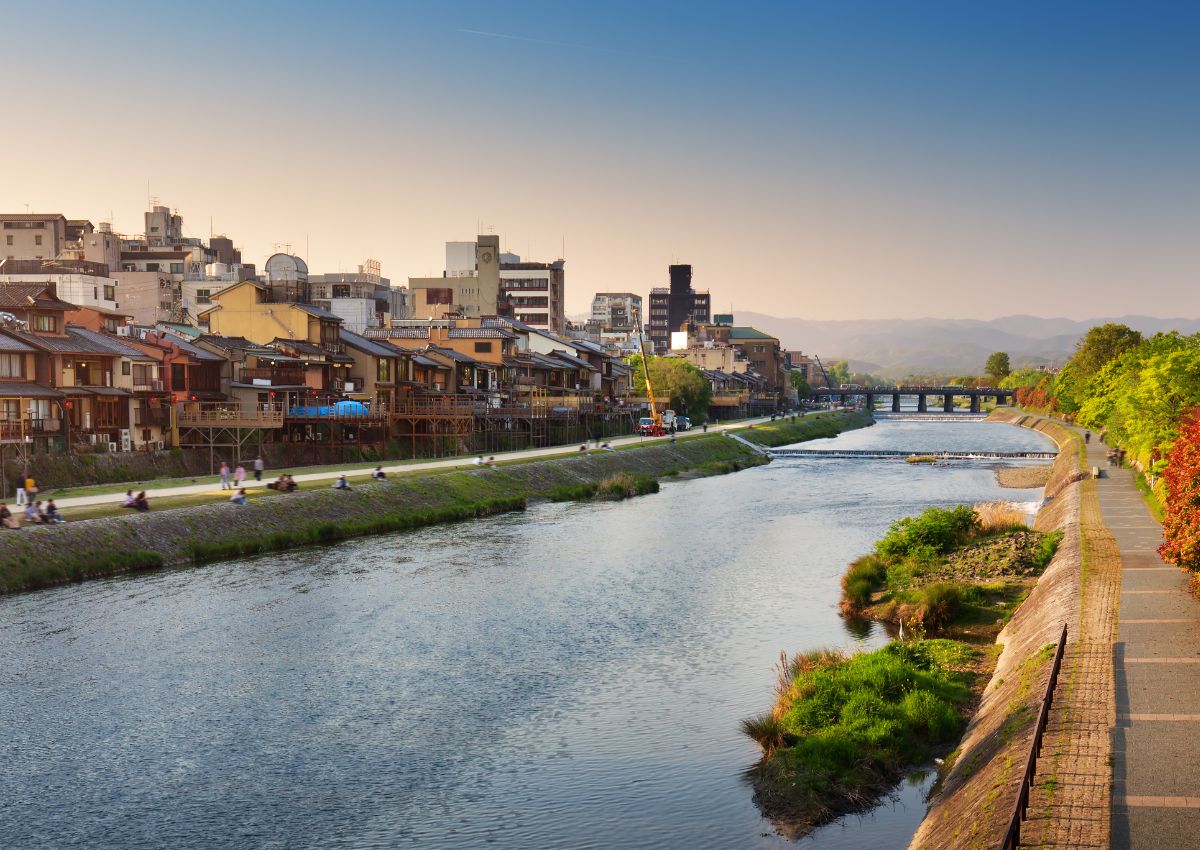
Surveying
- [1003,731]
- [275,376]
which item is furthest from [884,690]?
[275,376]

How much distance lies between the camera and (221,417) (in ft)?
216

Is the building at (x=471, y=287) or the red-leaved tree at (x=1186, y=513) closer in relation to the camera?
the red-leaved tree at (x=1186, y=513)

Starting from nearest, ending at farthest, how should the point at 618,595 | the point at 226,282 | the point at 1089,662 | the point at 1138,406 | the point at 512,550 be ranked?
the point at 1089,662 < the point at 618,595 < the point at 512,550 < the point at 1138,406 < the point at 226,282

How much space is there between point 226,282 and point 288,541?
86.4 meters

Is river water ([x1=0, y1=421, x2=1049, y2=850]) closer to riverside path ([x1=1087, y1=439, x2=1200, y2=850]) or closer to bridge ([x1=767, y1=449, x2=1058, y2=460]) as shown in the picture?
riverside path ([x1=1087, y1=439, x2=1200, y2=850])

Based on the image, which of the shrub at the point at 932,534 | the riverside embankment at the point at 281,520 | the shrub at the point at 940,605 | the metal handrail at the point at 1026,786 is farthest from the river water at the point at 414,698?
the metal handrail at the point at 1026,786

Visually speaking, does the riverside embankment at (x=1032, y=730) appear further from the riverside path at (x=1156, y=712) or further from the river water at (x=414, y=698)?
the river water at (x=414, y=698)

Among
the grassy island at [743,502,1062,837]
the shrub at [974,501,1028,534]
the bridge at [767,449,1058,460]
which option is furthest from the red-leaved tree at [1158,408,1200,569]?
the bridge at [767,449,1058,460]

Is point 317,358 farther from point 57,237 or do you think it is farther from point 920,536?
point 57,237

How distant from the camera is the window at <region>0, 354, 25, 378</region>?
56312mm

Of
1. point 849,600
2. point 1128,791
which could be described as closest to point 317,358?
point 849,600

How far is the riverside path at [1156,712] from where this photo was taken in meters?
14.0

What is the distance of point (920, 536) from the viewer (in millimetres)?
41344

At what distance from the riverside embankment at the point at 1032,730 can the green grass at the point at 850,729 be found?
890 mm
